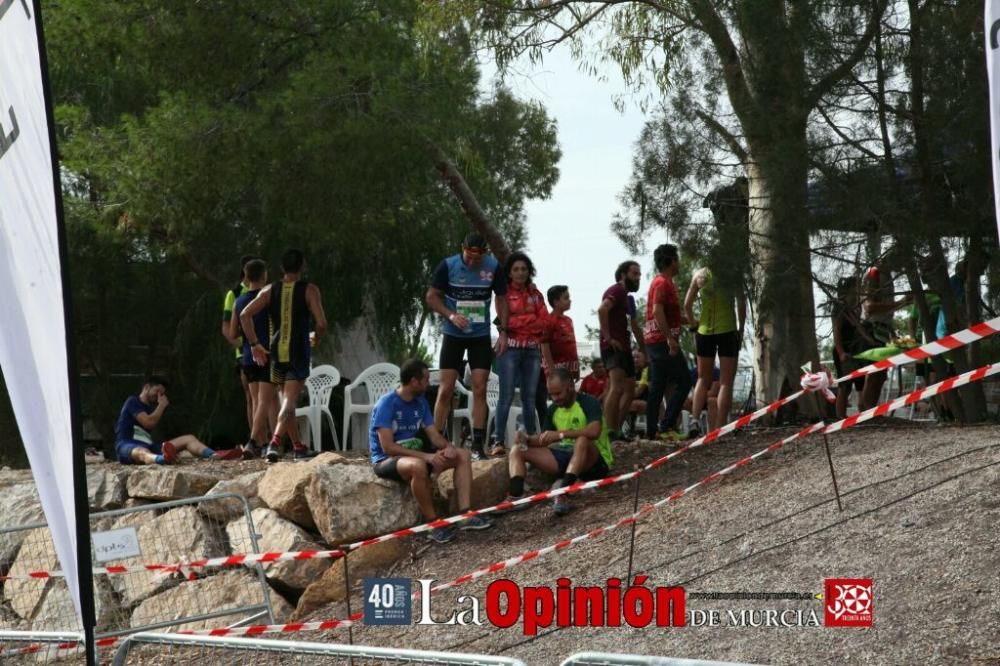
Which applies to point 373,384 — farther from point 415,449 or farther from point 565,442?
point 565,442

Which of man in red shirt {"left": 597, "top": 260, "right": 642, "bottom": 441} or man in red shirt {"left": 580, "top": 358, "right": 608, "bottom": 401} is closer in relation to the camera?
man in red shirt {"left": 597, "top": 260, "right": 642, "bottom": 441}

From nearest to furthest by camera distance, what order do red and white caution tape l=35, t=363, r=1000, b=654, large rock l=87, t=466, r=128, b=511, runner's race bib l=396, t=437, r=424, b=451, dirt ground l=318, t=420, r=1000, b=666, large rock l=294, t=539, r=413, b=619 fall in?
dirt ground l=318, t=420, r=1000, b=666, red and white caution tape l=35, t=363, r=1000, b=654, large rock l=294, t=539, r=413, b=619, runner's race bib l=396, t=437, r=424, b=451, large rock l=87, t=466, r=128, b=511

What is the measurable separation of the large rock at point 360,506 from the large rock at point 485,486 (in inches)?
11.6

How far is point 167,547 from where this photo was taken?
10203mm

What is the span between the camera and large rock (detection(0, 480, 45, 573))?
37.0ft

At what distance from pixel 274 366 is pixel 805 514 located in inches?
192

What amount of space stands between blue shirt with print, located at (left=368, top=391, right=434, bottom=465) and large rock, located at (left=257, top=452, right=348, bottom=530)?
0.64 m

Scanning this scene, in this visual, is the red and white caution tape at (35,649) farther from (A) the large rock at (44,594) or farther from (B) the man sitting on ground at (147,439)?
(B) the man sitting on ground at (147,439)

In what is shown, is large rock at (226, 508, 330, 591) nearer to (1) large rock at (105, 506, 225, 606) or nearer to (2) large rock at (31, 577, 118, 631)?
(1) large rock at (105, 506, 225, 606)

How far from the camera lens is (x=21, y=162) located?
3.13 meters

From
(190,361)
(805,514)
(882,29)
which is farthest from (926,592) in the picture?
(190,361)

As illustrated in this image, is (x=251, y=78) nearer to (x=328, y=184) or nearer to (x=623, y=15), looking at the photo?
(x=328, y=184)

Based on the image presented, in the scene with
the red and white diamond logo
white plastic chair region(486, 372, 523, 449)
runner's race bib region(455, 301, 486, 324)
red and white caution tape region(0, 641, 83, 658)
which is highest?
runner's race bib region(455, 301, 486, 324)

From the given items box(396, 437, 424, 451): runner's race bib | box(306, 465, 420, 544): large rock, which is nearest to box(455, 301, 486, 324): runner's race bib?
box(396, 437, 424, 451): runner's race bib
